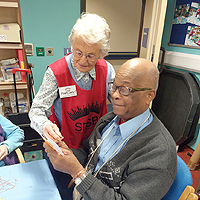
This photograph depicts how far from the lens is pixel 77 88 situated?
1.28m

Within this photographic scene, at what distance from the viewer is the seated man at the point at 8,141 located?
1.29 m

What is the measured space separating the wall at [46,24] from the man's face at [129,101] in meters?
2.25

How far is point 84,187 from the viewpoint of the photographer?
0.83m

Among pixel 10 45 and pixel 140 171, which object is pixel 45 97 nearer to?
pixel 140 171

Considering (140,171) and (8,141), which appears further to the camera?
(8,141)

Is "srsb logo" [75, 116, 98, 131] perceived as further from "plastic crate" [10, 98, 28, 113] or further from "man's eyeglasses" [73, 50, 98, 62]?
"plastic crate" [10, 98, 28, 113]

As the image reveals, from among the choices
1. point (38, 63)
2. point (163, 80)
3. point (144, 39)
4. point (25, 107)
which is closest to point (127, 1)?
point (144, 39)

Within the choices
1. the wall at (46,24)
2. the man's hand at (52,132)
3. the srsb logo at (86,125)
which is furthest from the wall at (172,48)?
the man's hand at (52,132)

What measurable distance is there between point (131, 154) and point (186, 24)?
249 cm

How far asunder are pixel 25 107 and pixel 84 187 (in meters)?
2.14

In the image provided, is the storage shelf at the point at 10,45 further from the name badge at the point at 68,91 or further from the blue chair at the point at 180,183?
the blue chair at the point at 180,183

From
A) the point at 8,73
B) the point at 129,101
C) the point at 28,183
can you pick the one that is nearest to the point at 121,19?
the point at 8,73

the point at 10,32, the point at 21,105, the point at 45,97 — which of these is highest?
the point at 10,32

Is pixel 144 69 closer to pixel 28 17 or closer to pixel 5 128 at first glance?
pixel 5 128
